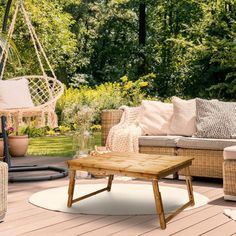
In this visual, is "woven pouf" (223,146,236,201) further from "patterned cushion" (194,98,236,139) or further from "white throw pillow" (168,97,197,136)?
"white throw pillow" (168,97,197,136)

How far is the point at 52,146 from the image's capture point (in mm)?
7781

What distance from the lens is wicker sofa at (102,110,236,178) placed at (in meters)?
4.43

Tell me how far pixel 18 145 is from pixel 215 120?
3.03 m

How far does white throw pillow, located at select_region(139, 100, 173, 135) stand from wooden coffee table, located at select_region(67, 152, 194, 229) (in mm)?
1442

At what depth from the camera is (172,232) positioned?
2812 mm

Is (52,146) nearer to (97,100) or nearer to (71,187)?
(97,100)

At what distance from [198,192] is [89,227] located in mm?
1443

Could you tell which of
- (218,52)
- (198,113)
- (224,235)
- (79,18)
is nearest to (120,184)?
(198,113)

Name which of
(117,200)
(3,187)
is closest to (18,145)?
(117,200)

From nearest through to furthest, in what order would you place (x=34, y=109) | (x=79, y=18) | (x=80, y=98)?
(x=34, y=109)
(x=80, y=98)
(x=79, y=18)

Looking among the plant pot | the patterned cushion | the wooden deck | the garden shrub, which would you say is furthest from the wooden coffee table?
the garden shrub

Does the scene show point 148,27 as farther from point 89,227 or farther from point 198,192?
point 89,227

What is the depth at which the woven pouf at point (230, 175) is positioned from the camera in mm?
3688

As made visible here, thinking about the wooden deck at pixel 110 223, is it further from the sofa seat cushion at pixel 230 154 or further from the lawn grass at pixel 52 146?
the lawn grass at pixel 52 146
